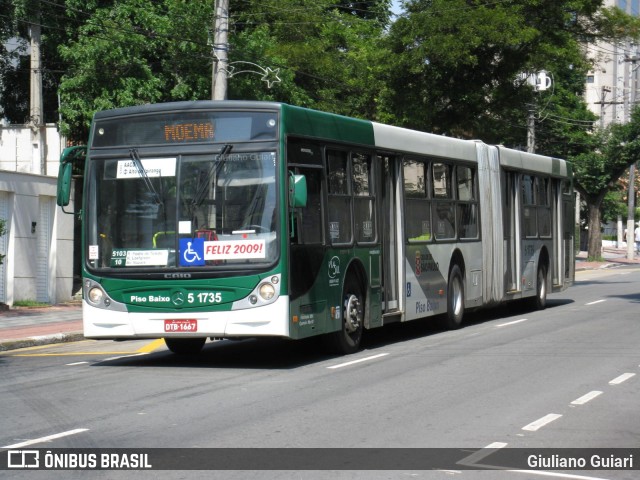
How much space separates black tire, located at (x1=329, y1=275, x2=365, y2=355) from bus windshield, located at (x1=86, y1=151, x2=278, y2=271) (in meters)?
2.08

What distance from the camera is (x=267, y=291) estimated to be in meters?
12.5

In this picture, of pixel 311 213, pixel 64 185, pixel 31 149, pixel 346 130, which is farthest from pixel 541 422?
pixel 31 149

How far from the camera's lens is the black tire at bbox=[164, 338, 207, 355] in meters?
14.8

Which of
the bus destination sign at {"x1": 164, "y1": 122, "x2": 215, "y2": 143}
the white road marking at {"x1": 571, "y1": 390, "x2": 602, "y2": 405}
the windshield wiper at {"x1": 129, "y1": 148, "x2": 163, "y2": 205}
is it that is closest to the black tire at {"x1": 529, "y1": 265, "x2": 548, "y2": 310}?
the bus destination sign at {"x1": 164, "y1": 122, "x2": 215, "y2": 143}

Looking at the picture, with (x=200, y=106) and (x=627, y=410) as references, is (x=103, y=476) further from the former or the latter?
(x=200, y=106)

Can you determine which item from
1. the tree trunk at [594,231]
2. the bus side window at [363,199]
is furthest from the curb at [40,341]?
the tree trunk at [594,231]

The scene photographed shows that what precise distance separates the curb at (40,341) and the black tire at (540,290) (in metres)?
9.62

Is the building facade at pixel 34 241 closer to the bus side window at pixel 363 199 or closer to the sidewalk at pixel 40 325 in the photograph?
the sidewalk at pixel 40 325

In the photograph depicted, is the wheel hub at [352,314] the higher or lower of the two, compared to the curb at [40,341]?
higher

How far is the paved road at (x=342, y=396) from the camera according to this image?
27.4ft

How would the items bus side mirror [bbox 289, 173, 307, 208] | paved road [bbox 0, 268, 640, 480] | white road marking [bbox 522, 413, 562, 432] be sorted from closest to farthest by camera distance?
paved road [bbox 0, 268, 640, 480]
white road marking [bbox 522, 413, 562, 432]
bus side mirror [bbox 289, 173, 307, 208]

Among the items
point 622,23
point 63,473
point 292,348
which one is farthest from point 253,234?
point 622,23

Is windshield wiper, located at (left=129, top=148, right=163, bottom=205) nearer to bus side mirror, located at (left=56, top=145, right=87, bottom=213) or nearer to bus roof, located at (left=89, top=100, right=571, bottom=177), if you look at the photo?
bus roof, located at (left=89, top=100, right=571, bottom=177)

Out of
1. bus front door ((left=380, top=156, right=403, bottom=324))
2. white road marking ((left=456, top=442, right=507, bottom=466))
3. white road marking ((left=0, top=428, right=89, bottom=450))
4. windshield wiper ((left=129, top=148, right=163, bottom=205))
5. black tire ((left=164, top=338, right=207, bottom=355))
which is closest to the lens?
white road marking ((left=456, top=442, right=507, bottom=466))
